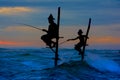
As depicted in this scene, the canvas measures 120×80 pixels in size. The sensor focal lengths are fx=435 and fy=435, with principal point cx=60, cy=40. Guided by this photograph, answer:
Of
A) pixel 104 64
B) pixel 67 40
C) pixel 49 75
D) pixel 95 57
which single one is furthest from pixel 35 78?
pixel 95 57

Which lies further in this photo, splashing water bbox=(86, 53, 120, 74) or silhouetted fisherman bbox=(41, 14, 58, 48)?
splashing water bbox=(86, 53, 120, 74)

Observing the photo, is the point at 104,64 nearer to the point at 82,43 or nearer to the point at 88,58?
the point at 88,58

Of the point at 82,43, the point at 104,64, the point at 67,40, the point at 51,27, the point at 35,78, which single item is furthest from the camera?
the point at 104,64

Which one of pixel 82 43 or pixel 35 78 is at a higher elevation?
pixel 82 43

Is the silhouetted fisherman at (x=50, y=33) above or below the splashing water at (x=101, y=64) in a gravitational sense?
above

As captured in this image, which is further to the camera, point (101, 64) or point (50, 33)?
point (101, 64)

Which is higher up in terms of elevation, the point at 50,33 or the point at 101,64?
the point at 50,33

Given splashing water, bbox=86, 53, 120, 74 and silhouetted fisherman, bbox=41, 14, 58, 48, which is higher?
silhouetted fisherman, bbox=41, 14, 58, 48

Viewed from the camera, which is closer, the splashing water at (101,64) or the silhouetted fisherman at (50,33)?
the silhouetted fisherman at (50,33)

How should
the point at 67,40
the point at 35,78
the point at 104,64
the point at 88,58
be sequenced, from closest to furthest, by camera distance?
the point at 35,78 → the point at 67,40 → the point at 104,64 → the point at 88,58

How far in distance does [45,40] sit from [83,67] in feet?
20.3

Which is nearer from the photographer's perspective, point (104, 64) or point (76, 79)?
point (76, 79)

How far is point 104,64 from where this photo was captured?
34.8 m

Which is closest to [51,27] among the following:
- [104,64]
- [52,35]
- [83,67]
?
[52,35]
